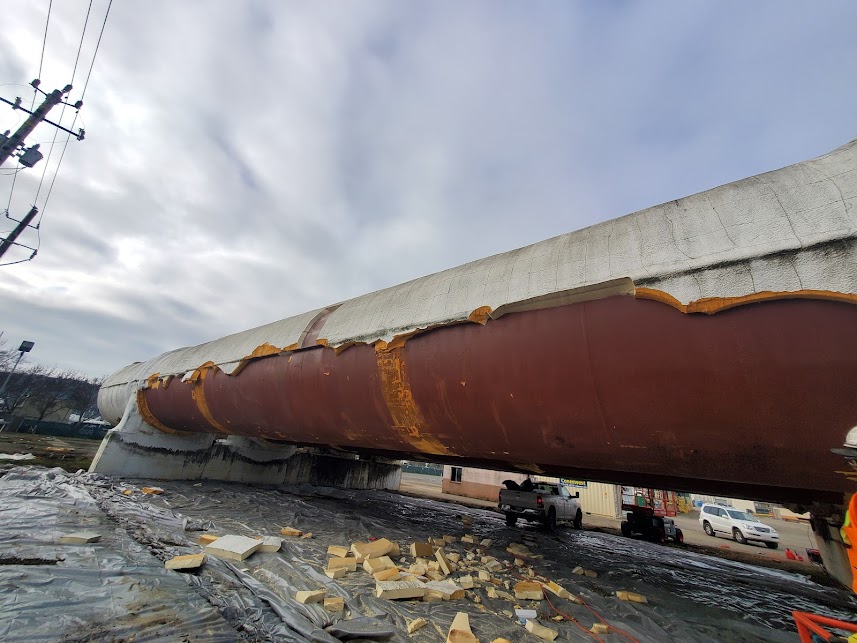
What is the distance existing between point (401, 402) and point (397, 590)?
1.84m

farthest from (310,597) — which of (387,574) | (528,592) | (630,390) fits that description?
(630,390)

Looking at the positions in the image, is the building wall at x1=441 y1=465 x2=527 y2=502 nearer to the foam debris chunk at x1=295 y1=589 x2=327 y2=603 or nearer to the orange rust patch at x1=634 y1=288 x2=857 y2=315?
the foam debris chunk at x1=295 y1=589 x2=327 y2=603

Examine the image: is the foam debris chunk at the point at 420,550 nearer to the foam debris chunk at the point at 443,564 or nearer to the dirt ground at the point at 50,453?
the foam debris chunk at the point at 443,564

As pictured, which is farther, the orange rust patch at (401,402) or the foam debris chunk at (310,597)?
the orange rust patch at (401,402)

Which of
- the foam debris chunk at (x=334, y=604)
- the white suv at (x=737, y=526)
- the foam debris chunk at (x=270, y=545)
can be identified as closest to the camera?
the foam debris chunk at (x=334, y=604)

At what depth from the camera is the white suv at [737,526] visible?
14297 millimetres

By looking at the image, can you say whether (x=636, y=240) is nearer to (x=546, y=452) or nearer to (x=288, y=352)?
(x=546, y=452)

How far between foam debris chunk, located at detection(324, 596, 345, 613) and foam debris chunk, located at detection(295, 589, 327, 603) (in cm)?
9

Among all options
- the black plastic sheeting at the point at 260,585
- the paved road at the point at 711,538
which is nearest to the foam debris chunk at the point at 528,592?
the black plastic sheeting at the point at 260,585

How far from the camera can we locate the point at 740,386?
7.88ft

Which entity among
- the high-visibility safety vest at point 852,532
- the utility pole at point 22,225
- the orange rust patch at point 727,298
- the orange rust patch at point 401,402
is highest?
the utility pole at point 22,225

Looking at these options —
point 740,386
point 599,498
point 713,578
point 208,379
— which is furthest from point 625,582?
point 599,498

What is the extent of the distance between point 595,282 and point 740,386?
1.24 metres

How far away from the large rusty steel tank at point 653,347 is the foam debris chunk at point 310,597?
175 cm
